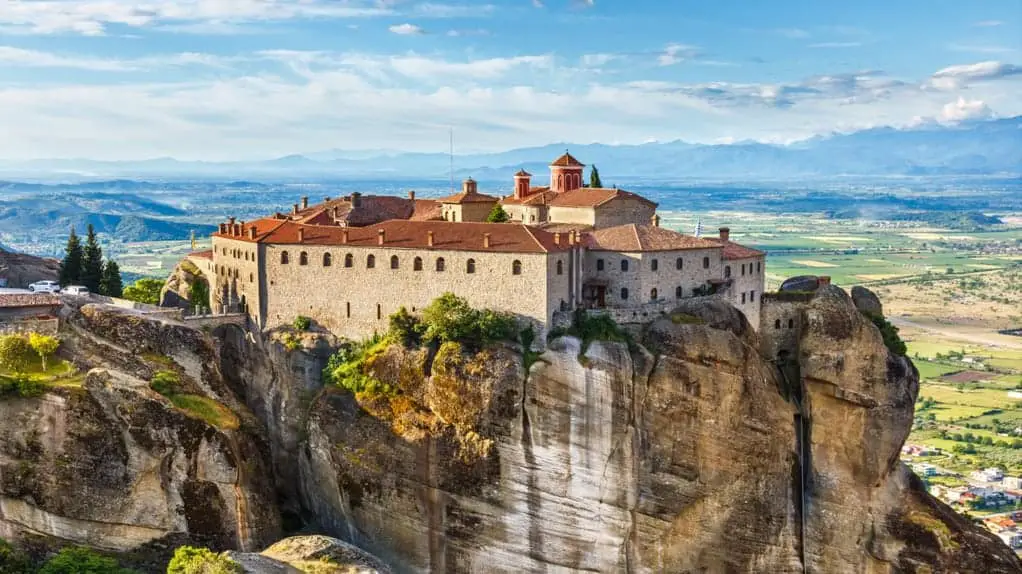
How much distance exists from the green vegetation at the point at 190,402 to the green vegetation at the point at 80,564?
7.82 m

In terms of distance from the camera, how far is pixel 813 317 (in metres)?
63.7

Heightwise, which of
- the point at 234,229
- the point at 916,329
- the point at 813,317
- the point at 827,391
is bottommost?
the point at 916,329

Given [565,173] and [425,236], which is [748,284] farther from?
[425,236]

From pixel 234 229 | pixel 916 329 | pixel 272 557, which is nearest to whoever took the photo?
pixel 272 557

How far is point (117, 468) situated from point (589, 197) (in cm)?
3175

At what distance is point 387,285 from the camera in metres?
61.5

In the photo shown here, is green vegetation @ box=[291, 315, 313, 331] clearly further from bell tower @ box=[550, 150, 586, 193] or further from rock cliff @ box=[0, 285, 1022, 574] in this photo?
bell tower @ box=[550, 150, 586, 193]

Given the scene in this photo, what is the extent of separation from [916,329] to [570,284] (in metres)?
134

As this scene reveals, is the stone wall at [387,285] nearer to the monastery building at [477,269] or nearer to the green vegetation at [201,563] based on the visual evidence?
the monastery building at [477,269]

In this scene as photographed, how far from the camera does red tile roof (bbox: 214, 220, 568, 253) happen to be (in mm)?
59031

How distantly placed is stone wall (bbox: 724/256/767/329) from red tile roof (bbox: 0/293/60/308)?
36.1 metres

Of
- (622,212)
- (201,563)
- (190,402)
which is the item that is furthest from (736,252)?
(201,563)

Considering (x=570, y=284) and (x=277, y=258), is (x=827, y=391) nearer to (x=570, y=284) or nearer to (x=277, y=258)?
(x=570, y=284)

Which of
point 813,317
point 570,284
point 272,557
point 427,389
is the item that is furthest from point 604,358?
point 272,557
